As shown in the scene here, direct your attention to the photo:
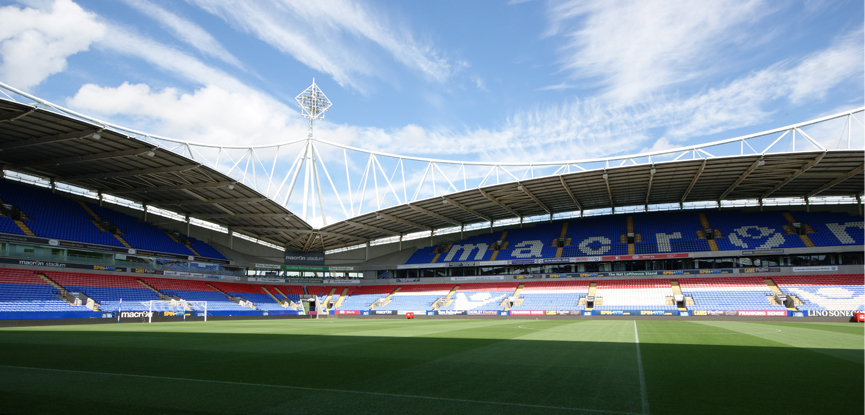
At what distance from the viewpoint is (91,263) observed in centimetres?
4191

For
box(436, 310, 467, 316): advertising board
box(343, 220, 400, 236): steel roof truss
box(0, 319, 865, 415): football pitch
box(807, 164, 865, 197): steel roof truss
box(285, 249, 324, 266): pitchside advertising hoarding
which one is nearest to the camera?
box(0, 319, 865, 415): football pitch

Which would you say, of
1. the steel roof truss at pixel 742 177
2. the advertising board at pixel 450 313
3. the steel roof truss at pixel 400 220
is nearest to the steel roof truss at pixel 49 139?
the steel roof truss at pixel 400 220

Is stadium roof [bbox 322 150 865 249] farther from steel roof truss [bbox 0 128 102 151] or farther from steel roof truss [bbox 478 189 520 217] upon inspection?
steel roof truss [bbox 0 128 102 151]

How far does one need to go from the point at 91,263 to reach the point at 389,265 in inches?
1284

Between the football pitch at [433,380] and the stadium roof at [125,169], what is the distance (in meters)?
19.0

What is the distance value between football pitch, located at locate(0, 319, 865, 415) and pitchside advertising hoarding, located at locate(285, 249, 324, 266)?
1844 inches

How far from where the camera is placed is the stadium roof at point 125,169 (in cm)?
2955

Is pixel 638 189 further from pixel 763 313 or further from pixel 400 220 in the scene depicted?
pixel 400 220

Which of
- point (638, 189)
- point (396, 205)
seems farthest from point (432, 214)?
point (638, 189)

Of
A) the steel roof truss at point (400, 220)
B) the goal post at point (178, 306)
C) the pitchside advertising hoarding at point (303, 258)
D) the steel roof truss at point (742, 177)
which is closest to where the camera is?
the steel roof truss at point (742, 177)

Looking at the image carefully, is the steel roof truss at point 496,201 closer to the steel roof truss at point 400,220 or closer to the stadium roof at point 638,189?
the stadium roof at point 638,189

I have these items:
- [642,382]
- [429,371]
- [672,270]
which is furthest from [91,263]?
[672,270]

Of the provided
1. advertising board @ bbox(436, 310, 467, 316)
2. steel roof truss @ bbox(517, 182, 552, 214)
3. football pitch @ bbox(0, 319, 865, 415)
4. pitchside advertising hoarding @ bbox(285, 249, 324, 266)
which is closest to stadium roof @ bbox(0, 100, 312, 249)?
pitchside advertising hoarding @ bbox(285, 249, 324, 266)

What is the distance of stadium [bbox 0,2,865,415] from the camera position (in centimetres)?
885
